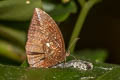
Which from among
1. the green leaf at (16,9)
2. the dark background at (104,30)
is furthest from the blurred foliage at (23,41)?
the dark background at (104,30)

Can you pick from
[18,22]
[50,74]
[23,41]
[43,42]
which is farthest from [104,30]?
[50,74]

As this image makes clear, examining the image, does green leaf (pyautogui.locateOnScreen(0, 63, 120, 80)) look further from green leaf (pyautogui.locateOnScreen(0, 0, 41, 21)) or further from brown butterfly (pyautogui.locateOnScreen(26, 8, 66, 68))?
green leaf (pyautogui.locateOnScreen(0, 0, 41, 21))

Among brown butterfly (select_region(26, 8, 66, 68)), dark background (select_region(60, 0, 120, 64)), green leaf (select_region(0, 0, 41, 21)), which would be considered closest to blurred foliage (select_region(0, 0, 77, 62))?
green leaf (select_region(0, 0, 41, 21))

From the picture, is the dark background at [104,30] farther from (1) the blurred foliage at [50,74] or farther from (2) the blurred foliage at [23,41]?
Result: (1) the blurred foliage at [50,74]

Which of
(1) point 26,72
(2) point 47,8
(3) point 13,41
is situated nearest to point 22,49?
(3) point 13,41

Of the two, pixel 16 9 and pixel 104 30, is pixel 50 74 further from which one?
pixel 104 30
